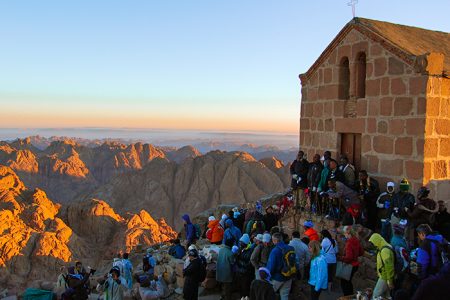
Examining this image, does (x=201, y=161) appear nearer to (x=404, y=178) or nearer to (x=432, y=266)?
(x=404, y=178)

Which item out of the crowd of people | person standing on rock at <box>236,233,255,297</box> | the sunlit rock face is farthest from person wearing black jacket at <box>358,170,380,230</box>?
the sunlit rock face

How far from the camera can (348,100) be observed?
13086 mm

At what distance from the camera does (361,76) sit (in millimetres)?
12719

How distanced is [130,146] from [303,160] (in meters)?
80.7

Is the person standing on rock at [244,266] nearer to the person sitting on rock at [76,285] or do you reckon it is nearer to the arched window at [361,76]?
the person sitting on rock at [76,285]

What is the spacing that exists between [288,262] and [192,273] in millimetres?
2108

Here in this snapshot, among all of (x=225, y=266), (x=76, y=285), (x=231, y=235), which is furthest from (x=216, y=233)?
(x=76, y=285)

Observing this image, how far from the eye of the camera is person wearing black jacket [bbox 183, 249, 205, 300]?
890 cm

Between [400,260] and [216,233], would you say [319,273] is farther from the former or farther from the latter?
[216,233]

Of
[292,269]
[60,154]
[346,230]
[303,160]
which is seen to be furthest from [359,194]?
[60,154]

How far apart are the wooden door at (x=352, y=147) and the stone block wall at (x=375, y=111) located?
19 centimetres

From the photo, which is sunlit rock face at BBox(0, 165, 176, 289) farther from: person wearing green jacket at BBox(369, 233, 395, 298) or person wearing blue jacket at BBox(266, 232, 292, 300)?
person wearing green jacket at BBox(369, 233, 395, 298)

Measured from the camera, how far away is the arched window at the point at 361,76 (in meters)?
12.7

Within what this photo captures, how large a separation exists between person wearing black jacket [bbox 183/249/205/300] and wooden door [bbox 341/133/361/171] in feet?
19.9
